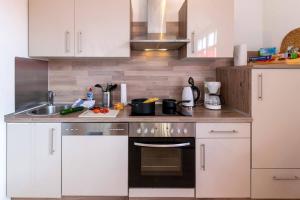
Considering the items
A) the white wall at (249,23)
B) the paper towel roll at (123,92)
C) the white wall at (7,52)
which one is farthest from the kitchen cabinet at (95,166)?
the white wall at (249,23)

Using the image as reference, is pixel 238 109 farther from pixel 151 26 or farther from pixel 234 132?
pixel 151 26

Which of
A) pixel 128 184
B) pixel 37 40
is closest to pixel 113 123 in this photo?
pixel 128 184

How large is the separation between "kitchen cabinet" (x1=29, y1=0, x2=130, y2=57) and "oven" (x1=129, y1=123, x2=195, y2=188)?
79cm

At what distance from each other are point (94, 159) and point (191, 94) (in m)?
1.13

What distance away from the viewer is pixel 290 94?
2000 mm

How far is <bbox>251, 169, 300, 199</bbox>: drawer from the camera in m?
2.05

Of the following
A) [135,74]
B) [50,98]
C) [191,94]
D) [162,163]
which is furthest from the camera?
[135,74]

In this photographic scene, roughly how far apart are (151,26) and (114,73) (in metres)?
A: 0.68

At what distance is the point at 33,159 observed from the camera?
2.04m

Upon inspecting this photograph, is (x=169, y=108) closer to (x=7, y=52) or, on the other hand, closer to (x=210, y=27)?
(x=210, y=27)

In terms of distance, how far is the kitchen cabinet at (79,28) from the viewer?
2.32 meters

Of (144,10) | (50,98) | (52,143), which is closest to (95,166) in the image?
(52,143)

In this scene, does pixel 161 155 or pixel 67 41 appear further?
pixel 67 41

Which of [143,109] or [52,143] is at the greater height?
[143,109]
